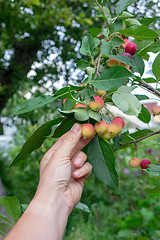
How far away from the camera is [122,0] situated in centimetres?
52

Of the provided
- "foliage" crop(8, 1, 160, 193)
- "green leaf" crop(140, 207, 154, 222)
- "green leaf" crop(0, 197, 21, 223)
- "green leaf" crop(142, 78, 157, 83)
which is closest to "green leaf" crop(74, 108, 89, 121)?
"foliage" crop(8, 1, 160, 193)

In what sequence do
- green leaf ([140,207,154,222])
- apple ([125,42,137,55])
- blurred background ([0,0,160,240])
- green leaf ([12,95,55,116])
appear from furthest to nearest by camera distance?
green leaf ([140,207,154,222])
blurred background ([0,0,160,240])
apple ([125,42,137,55])
green leaf ([12,95,55,116])

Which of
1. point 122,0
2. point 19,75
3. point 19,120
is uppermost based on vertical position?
point 122,0

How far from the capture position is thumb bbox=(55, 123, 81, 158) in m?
0.48

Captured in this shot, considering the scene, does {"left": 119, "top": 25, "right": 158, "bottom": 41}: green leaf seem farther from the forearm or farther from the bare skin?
the forearm

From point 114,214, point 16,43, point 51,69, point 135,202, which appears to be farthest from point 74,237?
point 16,43

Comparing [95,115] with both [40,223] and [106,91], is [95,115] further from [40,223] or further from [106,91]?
[40,223]

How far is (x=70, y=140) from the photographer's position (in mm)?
512

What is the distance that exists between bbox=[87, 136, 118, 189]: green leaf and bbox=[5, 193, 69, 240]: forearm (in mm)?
132

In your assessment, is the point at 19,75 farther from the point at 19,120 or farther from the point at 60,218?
the point at 60,218

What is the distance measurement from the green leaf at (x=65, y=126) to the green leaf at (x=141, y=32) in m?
0.23

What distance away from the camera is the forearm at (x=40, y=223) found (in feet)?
1.47

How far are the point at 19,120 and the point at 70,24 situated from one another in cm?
101

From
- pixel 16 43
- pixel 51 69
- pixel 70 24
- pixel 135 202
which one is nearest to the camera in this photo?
pixel 51 69
